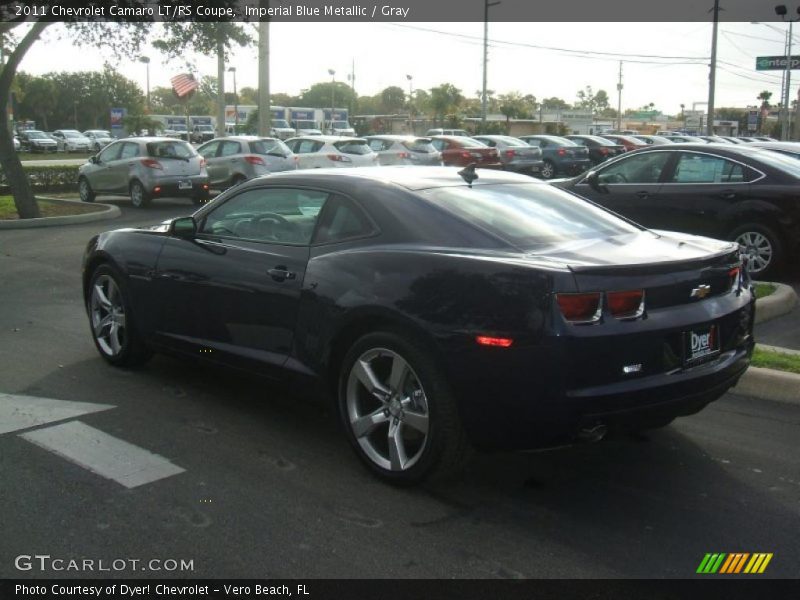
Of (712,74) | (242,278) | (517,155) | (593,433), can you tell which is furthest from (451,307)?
(712,74)

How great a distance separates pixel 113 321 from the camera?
240 inches

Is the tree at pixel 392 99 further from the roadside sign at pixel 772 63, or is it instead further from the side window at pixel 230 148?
the side window at pixel 230 148

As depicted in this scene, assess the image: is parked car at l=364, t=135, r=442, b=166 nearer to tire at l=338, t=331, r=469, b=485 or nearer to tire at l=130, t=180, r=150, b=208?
tire at l=130, t=180, r=150, b=208

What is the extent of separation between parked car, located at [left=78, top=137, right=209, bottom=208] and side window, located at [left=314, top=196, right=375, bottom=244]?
49.5 ft

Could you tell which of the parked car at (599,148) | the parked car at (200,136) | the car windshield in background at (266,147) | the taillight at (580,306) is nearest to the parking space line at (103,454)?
the taillight at (580,306)

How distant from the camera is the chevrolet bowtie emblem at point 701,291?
3943mm

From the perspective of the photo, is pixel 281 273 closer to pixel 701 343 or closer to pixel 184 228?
pixel 184 228

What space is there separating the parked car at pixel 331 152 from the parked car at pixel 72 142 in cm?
3769

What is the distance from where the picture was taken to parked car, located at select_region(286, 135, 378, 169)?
22.4 metres

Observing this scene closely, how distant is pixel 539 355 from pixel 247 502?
5.01ft

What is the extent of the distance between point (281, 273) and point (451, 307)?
1269 mm

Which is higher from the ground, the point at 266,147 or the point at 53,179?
the point at 266,147
